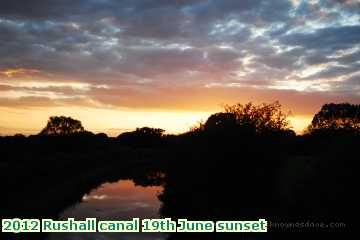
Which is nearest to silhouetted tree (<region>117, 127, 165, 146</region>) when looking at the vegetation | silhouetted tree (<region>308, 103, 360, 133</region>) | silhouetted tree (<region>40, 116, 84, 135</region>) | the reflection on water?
silhouetted tree (<region>40, 116, 84, 135</region>)

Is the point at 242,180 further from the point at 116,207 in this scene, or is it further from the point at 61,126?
the point at 61,126

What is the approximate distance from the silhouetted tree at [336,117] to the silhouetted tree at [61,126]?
77.3 metres

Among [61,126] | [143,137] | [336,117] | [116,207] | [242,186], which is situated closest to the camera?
[242,186]

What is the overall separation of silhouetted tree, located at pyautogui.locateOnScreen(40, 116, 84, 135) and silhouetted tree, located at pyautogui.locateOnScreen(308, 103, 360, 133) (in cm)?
7730

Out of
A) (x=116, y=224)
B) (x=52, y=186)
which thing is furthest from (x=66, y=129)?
(x=116, y=224)

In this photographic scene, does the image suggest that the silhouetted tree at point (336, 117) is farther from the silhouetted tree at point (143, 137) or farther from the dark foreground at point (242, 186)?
the silhouetted tree at point (143, 137)

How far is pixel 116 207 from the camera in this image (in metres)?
47.2

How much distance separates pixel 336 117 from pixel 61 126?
8628cm

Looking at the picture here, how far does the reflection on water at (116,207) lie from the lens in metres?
33.4

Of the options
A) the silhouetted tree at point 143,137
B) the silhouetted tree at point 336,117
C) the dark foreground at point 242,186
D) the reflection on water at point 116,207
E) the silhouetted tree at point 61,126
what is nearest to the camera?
the dark foreground at point 242,186

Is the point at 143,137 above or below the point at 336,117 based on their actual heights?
below

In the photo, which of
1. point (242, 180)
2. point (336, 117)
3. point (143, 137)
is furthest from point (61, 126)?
point (242, 180)

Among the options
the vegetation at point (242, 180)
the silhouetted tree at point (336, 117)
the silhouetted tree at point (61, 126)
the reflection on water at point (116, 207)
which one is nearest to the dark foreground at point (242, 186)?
the vegetation at point (242, 180)

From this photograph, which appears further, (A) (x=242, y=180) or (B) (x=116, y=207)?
(B) (x=116, y=207)
